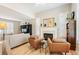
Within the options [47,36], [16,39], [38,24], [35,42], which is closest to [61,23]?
[47,36]

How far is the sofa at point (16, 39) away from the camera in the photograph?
14.0ft

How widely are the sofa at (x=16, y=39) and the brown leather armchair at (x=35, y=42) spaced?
0.21m

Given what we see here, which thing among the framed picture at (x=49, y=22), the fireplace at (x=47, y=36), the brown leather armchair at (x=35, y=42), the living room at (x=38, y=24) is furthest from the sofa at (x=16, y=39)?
the framed picture at (x=49, y=22)

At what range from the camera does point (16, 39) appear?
4648mm

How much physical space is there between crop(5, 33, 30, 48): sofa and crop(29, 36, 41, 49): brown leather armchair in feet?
0.68

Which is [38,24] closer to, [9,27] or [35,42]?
[35,42]

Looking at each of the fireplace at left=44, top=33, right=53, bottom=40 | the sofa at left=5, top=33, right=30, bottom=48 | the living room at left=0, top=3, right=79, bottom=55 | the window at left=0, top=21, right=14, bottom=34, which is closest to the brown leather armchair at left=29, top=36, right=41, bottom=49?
the living room at left=0, top=3, right=79, bottom=55

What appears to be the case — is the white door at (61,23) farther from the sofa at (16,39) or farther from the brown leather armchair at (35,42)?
the sofa at (16,39)

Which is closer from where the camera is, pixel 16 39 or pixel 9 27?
pixel 9 27

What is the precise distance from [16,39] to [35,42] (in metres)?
0.87

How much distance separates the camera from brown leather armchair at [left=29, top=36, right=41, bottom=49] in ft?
14.3

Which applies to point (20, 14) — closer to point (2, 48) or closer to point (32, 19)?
point (32, 19)

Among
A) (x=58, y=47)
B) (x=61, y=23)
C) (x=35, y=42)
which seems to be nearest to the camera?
(x=58, y=47)

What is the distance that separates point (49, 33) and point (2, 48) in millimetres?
2000
